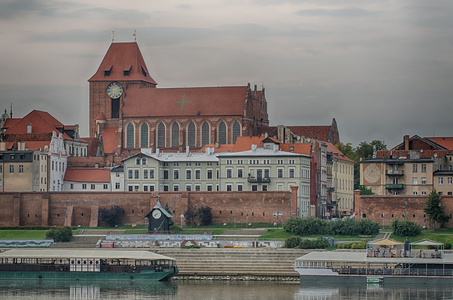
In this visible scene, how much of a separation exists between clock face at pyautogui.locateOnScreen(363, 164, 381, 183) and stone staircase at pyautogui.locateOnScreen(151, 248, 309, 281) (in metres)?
33.4

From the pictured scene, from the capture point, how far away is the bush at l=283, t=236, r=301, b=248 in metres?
104

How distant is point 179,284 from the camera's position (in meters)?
93.9

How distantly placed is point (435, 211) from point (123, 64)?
68511 mm

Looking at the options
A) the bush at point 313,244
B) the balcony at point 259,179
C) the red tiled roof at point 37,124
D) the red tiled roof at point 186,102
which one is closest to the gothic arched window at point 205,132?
the red tiled roof at point 186,102

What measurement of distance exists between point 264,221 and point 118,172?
23.4m

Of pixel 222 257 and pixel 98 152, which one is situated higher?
pixel 98 152

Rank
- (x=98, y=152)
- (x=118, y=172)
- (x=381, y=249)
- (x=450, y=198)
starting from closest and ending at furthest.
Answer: (x=381, y=249) < (x=450, y=198) < (x=118, y=172) < (x=98, y=152)

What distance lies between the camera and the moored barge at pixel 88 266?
96375 millimetres

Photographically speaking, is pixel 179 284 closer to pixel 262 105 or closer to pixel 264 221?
pixel 264 221

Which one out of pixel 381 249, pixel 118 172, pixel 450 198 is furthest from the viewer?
pixel 118 172

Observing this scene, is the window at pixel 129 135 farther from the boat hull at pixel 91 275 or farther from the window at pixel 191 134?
the boat hull at pixel 91 275

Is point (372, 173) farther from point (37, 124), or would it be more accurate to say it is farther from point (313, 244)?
point (37, 124)

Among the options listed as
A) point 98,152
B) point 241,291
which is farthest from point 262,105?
point 241,291

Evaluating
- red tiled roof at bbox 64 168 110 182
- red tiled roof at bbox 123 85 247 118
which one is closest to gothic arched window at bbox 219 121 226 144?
red tiled roof at bbox 123 85 247 118
